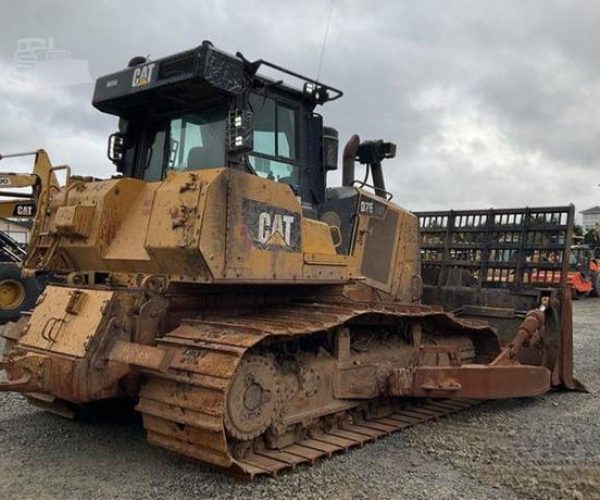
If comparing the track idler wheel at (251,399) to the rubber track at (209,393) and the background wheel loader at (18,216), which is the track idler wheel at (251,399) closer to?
the rubber track at (209,393)

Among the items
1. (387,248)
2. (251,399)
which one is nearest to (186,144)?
(251,399)

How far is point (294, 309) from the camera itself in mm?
5316

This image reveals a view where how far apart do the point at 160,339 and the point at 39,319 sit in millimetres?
993

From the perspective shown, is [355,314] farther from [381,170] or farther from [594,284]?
[594,284]

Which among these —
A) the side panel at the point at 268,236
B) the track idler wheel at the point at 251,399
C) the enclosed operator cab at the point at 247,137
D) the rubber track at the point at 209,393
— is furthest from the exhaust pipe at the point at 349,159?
the track idler wheel at the point at 251,399

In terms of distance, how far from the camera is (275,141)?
554cm

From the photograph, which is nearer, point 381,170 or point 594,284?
point 381,170

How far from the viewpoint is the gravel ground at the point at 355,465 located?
4195 millimetres

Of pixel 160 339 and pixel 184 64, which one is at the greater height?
pixel 184 64

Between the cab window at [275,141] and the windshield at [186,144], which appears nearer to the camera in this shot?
the windshield at [186,144]

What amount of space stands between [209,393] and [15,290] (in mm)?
9102

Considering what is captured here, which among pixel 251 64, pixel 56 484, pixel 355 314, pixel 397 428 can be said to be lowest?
pixel 56 484

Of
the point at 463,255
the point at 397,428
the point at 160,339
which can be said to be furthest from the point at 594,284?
the point at 160,339

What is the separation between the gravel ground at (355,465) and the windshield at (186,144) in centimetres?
226
